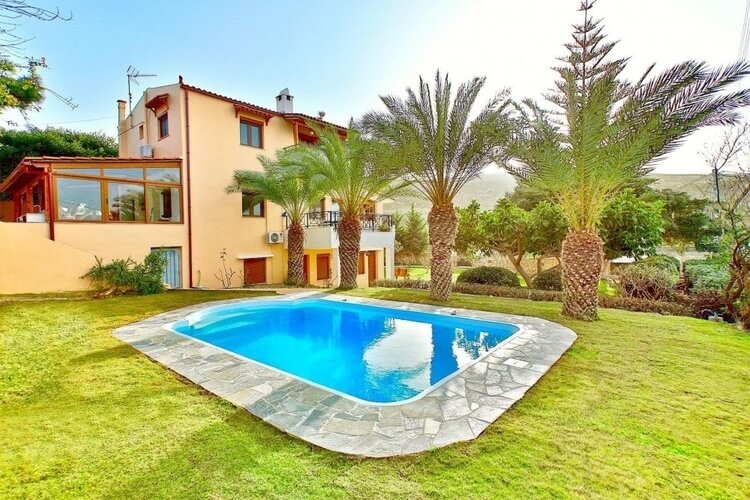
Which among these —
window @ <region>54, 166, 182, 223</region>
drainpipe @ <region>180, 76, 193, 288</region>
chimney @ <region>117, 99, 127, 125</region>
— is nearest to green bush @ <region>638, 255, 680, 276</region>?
drainpipe @ <region>180, 76, 193, 288</region>

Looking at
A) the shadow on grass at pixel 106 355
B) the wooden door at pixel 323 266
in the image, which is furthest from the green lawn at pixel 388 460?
the wooden door at pixel 323 266

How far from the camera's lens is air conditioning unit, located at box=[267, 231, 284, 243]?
20.4 metres

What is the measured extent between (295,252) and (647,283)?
1651cm

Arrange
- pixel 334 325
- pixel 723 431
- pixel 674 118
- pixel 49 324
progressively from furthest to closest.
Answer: pixel 334 325 < pixel 49 324 < pixel 674 118 < pixel 723 431

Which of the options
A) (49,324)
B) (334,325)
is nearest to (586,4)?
(334,325)

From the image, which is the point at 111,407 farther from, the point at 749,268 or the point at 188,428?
the point at 749,268

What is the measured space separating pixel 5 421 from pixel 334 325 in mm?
8008

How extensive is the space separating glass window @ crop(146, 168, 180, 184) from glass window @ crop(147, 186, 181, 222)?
39cm

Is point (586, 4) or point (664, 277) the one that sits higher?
point (586, 4)

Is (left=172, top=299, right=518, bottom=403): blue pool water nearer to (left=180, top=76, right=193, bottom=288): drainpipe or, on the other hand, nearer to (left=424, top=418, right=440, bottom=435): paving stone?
(left=424, top=418, right=440, bottom=435): paving stone

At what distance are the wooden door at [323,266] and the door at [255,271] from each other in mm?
3574

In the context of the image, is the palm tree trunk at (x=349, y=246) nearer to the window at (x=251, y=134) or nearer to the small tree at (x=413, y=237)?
the window at (x=251, y=134)

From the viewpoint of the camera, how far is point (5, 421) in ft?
16.0

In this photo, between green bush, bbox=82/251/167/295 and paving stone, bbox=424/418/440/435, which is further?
green bush, bbox=82/251/167/295
